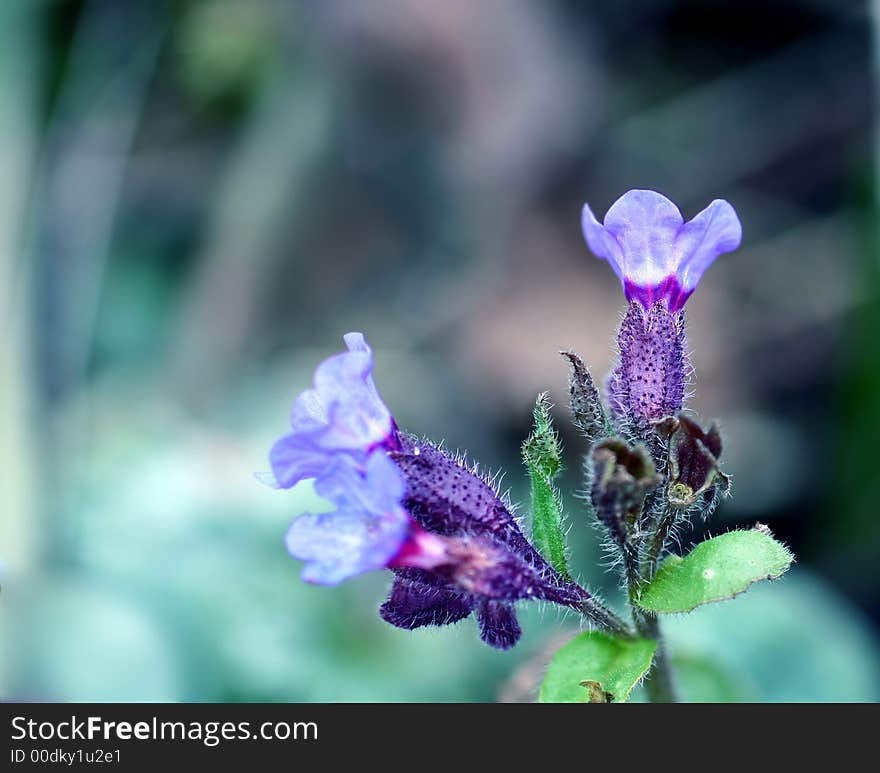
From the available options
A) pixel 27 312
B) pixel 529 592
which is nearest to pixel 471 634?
pixel 529 592

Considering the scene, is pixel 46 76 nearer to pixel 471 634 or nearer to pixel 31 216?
pixel 31 216

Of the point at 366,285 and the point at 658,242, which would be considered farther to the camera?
the point at 366,285

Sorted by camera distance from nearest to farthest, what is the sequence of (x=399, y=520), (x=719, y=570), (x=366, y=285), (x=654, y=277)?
(x=399, y=520) < (x=719, y=570) < (x=654, y=277) < (x=366, y=285)

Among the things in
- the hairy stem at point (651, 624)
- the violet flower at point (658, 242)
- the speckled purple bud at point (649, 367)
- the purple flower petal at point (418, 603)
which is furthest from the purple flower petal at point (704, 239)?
the purple flower petal at point (418, 603)

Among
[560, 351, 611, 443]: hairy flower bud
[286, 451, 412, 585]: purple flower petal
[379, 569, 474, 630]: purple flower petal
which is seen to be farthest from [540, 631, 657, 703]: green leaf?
[286, 451, 412, 585]: purple flower petal

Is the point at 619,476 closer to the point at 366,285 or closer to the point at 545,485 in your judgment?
the point at 545,485

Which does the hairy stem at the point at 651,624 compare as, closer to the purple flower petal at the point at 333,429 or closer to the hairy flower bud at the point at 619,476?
the hairy flower bud at the point at 619,476

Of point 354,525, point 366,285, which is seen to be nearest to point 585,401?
point 354,525

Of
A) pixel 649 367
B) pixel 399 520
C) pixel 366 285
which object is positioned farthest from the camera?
pixel 366 285
